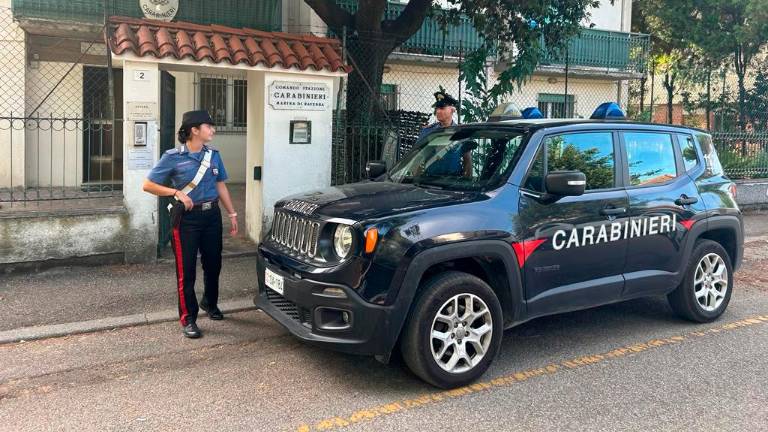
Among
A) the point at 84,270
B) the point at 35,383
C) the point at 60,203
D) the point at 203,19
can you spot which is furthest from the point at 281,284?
the point at 203,19

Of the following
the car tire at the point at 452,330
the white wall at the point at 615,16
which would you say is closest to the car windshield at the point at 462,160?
the car tire at the point at 452,330

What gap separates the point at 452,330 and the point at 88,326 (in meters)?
3.09

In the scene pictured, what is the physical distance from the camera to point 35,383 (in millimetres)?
4320

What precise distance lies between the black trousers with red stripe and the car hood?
69 cm

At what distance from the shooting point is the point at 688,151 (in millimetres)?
5688

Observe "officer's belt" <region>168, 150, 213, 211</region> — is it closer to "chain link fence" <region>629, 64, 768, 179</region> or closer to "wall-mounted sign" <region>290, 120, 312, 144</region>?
"wall-mounted sign" <region>290, 120, 312, 144</region>

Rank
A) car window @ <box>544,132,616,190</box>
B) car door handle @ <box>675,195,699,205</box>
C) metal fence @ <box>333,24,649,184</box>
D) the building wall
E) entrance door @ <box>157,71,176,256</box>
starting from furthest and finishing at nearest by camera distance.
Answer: metal fence @ <box>333,24,649,184</box>, entrance door @ <box>157,71,176,256</box>, the building wall, car door handle @ <box>675,195,699,205</box>, car window @ <box>544,132,616,190</box>

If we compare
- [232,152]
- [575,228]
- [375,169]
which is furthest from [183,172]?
[232,152]

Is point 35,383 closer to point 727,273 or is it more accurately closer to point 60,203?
point 60,203

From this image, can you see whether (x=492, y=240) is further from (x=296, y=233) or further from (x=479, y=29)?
(x=479, y=29)

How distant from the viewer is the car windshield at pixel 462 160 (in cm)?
467

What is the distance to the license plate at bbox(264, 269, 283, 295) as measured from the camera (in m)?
4.37

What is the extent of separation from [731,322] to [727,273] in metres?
0.43

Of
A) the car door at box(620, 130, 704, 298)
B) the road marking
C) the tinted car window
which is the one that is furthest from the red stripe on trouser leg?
the tinted car window
